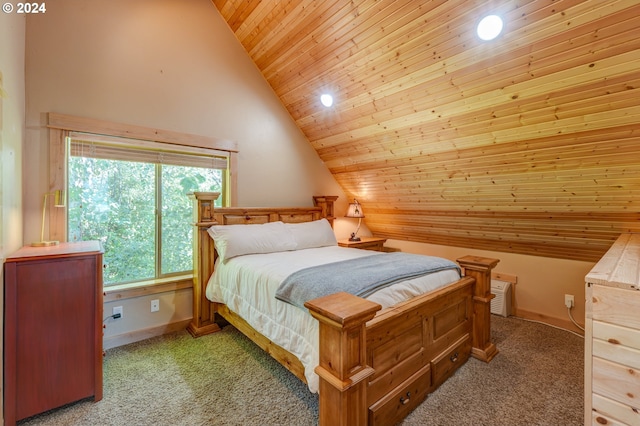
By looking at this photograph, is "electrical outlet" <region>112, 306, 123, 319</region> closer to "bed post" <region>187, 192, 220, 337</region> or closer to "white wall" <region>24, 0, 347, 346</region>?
"white wall" <region>24, 0, 347, 346</region>

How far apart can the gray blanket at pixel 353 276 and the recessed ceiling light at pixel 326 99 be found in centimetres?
169

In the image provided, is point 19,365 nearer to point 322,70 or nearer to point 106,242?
point 106,242

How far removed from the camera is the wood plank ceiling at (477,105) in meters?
1.75

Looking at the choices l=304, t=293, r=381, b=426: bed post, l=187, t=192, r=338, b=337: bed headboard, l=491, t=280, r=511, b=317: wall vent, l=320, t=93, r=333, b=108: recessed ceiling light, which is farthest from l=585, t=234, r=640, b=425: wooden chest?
l=187, t=192, r=338, b=337: bed headboard

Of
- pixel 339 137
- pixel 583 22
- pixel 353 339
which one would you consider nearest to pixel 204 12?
pixel 339 137

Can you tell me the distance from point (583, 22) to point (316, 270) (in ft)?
6.71

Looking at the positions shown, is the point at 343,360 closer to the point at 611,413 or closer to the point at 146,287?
the point at 611,413

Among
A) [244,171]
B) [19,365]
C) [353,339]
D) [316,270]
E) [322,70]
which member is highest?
[322,70]

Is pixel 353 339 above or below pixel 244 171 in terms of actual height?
below

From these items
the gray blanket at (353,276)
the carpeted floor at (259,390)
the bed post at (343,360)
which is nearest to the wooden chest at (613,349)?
the carpeted floor at (259,390)

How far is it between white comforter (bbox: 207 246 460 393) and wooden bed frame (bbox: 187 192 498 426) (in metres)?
0.09

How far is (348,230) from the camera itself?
4.29 metres

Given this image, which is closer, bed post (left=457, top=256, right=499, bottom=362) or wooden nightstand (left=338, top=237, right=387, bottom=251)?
bed post (left=457, top=256, right=499, bottom=362)

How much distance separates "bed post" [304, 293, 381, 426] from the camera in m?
1.22
